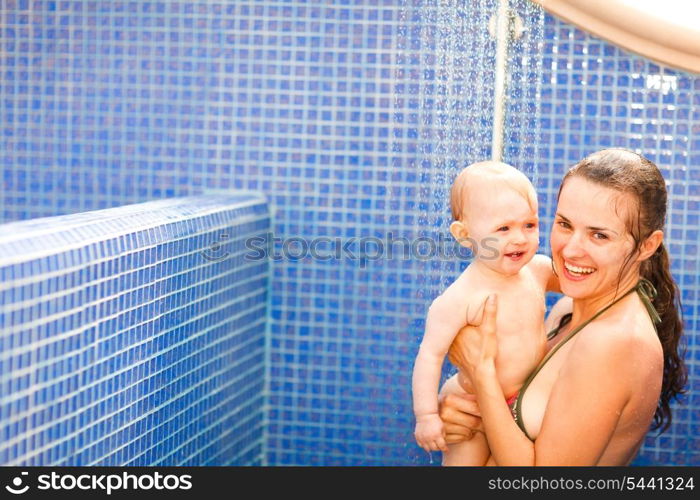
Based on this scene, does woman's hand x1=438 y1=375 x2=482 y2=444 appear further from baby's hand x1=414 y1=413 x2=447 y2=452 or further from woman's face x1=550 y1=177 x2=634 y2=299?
woman's face x1=550 y1=177 x2=634 y2=299

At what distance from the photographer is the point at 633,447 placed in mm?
2479

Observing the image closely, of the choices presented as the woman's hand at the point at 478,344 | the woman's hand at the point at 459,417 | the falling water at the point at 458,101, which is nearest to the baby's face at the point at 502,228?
the woman's hand at the point at 478,344

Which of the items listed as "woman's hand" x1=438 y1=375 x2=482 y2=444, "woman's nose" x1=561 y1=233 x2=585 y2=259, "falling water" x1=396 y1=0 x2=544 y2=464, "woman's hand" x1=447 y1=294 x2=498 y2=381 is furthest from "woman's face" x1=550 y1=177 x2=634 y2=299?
"falling water" x1=396 y1=0 x2=544 y2=464

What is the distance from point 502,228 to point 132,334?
1003 millimetres

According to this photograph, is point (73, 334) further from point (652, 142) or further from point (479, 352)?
point (652, 142)

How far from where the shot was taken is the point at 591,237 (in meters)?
2.35

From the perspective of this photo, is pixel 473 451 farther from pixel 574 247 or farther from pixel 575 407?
pixel 574 247

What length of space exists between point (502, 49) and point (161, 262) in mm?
1457

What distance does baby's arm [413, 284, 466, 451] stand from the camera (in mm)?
2547

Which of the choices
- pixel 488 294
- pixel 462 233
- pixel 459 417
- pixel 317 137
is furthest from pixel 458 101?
pixel 459 417

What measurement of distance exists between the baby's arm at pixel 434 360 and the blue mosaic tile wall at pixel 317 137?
3.03 ft

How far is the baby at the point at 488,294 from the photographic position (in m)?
2.53

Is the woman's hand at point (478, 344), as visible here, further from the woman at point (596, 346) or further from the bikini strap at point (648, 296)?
the bikini strap at point (648, 296)
